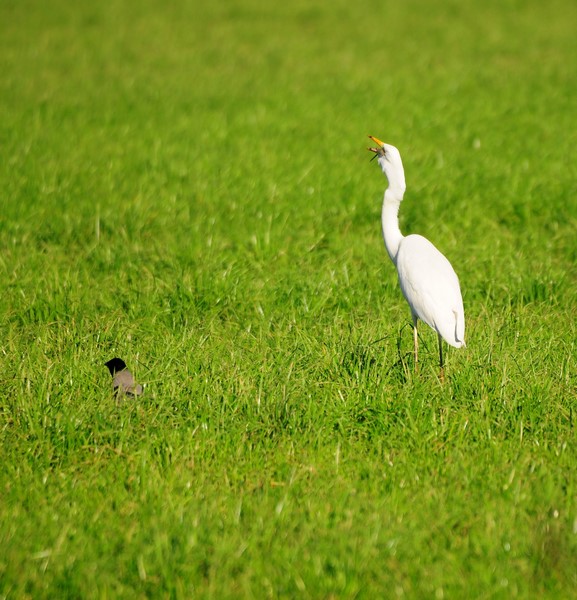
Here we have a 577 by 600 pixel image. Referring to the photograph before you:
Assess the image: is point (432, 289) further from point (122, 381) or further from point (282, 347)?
point (122, 381)

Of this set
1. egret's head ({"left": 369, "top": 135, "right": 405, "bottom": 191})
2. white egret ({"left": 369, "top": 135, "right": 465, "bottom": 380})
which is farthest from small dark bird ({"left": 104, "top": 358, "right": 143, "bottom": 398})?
egret's head ({"left": 369, "top": 135, "right": 405, "bottom": 191})

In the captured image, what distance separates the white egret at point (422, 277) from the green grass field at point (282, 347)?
0.21 metres

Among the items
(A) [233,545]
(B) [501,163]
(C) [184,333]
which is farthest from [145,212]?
(A) [233,545]

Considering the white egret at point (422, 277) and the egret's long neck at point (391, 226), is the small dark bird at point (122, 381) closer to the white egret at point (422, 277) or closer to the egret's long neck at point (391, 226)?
the white egret at point (422, 277)

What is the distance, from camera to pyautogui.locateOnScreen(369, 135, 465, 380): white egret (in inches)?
157

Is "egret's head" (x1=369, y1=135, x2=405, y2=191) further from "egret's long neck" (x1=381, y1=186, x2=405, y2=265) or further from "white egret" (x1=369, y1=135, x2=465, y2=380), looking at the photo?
"egret's long neck" (x1=381, y1=186, x2=405, y2=265)

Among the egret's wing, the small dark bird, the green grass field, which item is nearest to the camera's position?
the green grass field

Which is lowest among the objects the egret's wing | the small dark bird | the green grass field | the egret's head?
the green grass field

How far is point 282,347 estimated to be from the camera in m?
4.35

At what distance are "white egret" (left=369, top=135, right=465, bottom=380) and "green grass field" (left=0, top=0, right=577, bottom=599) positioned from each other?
0.70 feet

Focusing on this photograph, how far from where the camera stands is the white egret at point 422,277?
157 inches

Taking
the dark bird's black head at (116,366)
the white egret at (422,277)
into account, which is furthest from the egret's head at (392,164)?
the dark bird's black head at (116,366)

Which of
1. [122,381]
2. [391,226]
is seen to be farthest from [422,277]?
[122,381]

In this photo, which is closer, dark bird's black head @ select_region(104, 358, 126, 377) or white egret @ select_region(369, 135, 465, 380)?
dark bird's black head @ select_region(104, 358, 126, 377)
